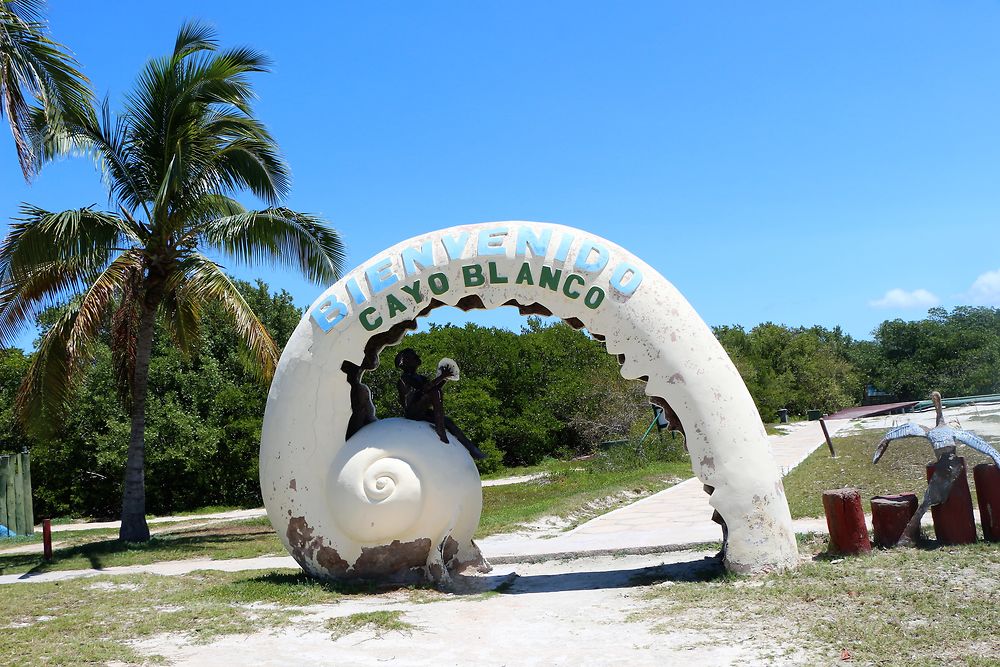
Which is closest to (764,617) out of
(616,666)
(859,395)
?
(616,666)

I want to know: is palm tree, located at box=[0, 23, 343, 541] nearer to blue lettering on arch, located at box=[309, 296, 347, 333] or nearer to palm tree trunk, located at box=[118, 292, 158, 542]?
palm tree trunk, located at box=[118, 292, 158, 542]

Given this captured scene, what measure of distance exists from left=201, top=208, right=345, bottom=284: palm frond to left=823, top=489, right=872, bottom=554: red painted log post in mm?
9648

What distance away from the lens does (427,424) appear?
922 centimetres

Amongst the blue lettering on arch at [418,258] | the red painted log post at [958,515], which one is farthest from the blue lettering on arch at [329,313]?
the red painted log post at [958,515]

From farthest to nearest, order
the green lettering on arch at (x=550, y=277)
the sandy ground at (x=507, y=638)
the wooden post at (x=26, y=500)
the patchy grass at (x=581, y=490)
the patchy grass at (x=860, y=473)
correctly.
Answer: the wooden post at (x=26, y=500)
the patchy grass at (x=581, y=490)
the patchy grass at (x=860, y=473)
the green lettering on arch at (x=550, y=277)
the sandy ground at (x=507, y=638)

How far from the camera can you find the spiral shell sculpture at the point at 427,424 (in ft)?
27.4

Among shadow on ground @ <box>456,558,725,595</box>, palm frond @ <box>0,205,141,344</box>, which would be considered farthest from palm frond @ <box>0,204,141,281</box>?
shadow on ground @ <box>456,558,725,595</box>

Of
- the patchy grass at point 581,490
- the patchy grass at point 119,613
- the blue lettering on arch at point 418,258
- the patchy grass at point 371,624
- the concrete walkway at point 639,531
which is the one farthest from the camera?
the patchy grass at point 581,490

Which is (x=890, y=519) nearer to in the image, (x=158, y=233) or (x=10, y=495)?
(x=158, y=233)

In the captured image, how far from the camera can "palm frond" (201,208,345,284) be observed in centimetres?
1460

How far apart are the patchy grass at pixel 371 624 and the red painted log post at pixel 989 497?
18.6 feet

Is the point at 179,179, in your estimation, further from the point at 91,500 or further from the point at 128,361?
the point at 91,500

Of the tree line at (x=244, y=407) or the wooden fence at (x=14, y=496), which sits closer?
the wooden fence at (x=14, y=496)

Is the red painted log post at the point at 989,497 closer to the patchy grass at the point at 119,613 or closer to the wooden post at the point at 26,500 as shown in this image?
the patchy grass at the point at 119,613
